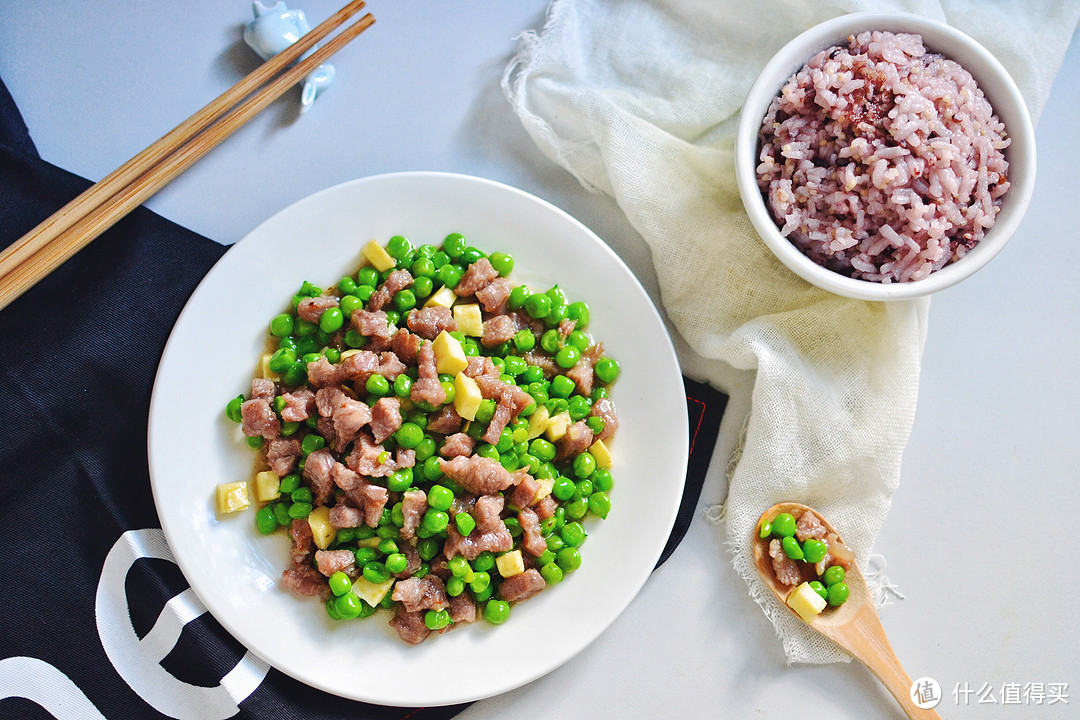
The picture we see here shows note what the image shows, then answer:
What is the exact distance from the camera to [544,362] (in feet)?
9.68

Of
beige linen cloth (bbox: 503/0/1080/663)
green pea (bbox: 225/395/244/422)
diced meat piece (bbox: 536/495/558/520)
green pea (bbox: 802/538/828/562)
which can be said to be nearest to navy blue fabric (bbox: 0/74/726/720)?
green pea (bbox: 225/395/244/422)

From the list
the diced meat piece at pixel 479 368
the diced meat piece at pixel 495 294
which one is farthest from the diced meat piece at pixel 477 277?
the diced meat piece at pixel 479 368

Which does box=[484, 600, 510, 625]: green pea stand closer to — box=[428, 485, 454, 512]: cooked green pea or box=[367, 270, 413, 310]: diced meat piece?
box=[428, 485, 454, 512]: cooked green pea

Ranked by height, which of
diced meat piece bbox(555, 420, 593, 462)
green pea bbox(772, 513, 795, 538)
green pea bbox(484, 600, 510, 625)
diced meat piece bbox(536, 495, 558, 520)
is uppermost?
diced meat piece bbox(555, 420, 593, 462)

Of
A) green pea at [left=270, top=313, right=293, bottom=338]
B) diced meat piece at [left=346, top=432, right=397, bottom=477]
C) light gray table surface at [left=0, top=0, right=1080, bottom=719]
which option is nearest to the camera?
diced meat piece at [left=346, top=432, right=397, bottom=477]

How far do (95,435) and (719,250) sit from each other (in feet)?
8.36


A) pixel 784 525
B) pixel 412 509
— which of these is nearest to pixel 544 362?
pixel 412 509

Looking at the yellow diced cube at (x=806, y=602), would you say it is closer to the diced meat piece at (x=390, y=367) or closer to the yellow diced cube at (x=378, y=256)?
the diced meat piece at (x=390, y=367)

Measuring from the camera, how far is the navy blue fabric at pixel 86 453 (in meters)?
2.81

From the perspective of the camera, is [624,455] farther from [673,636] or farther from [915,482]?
[915,482]

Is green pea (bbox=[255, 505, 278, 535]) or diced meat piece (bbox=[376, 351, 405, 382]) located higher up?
diced meat piece (bbox=[376, 351, 405, 382])

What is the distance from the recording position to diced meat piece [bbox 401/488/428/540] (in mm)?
2656

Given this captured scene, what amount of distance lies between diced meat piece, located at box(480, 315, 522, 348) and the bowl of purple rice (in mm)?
992

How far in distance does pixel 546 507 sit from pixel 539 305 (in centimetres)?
76
